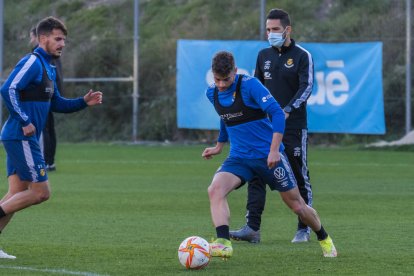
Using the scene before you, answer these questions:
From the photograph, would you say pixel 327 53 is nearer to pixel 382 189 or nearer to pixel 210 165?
pixel 210 165

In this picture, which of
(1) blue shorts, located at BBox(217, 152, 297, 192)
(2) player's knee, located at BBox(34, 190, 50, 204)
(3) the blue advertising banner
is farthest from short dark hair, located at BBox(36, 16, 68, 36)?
(3) the blue advertising banner

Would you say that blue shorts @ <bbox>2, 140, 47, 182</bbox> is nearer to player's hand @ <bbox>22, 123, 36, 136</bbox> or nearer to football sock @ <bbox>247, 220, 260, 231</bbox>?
player's hand @ <bbox>22, 123, 36, 136</bbox>

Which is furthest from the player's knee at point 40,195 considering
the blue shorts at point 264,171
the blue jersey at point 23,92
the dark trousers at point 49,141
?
the dark trousers at point 49,141

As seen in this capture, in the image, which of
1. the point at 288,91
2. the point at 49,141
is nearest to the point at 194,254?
the point at 288,91

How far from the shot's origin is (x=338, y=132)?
80.3 ft

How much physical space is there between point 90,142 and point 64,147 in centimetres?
218

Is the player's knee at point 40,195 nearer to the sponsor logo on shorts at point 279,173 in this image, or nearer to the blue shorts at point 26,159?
the blue shorts at point 26,159

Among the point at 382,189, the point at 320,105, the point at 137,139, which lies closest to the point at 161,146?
the point at 137,139

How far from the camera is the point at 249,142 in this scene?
900 cm

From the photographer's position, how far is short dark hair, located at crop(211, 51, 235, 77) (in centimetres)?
868

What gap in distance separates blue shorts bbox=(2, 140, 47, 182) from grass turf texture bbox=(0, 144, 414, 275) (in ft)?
2.21

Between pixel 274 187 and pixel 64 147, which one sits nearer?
pixel 274 187

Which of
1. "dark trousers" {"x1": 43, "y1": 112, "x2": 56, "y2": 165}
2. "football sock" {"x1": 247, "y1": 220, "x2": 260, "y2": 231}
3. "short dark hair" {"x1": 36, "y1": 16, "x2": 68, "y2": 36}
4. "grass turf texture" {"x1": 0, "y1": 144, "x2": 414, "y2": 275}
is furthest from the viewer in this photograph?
"dark trousers" {"x1": 43, "y1": 112, "x2": 56, "y2": 165}

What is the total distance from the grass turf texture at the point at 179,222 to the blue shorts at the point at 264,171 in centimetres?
61
